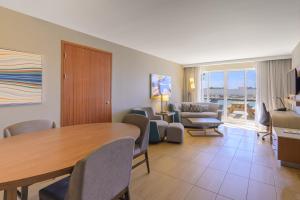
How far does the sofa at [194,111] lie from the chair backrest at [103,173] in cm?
430

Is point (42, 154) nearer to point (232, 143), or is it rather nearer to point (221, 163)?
point (221, 163)

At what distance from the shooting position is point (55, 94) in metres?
2.75

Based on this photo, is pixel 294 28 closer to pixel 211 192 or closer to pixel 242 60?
pixel 242 60

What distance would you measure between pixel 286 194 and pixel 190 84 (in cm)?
508

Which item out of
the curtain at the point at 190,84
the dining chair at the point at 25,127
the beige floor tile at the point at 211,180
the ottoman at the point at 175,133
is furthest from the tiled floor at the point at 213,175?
the curtain at the point at 190,84

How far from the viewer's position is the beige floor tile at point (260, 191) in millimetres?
1929

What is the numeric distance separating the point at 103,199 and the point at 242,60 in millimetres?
5883

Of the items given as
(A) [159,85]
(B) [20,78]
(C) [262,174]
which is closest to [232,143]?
(C) [262,174]

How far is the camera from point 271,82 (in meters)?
5.20

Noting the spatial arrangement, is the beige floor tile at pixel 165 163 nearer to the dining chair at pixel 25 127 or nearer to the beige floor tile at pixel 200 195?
the beige floor tile at pixel 200 195

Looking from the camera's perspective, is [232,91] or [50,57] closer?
[50,57]

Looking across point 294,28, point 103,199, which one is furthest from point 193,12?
point 103,199

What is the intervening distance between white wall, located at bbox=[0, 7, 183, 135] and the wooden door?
117mm

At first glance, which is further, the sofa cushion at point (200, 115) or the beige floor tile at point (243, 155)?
the sofa cushion at point (200, 115)
